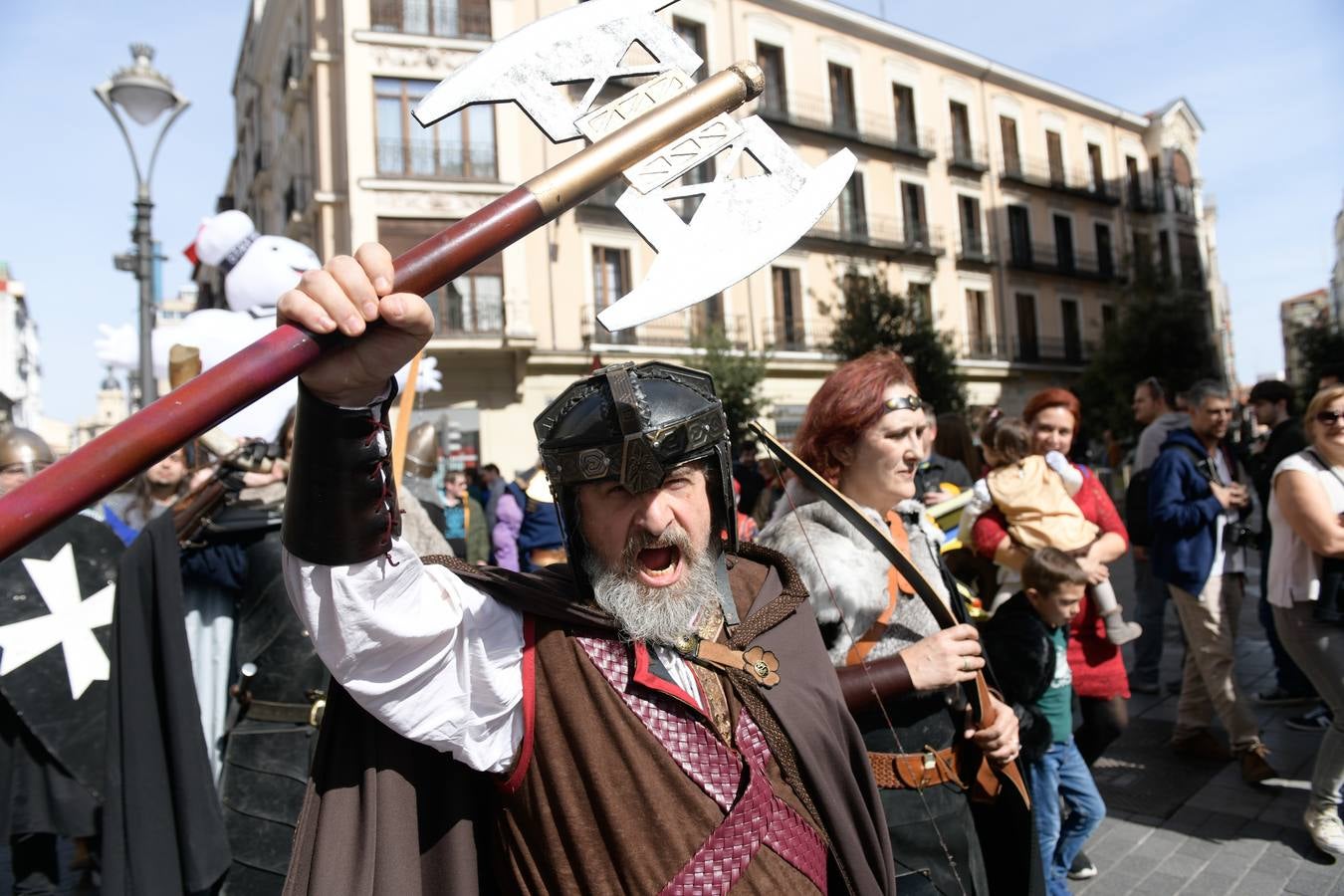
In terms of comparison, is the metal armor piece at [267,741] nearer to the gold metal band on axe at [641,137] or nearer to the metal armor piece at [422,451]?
the gold metal band on axe at [641,137]

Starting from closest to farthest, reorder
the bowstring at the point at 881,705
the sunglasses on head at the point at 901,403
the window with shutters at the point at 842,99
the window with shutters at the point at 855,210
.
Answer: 1. the bowstring at the point at 881,705
2. the sunglasses on head at the point at 901,403
3. the window with shutters at the point at 855,210
4. the window with shutters at the point at 842,99

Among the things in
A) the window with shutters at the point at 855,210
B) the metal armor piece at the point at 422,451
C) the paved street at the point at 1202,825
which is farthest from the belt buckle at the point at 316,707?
the window with shutters at the point at 855,210

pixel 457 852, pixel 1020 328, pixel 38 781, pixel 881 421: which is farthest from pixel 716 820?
pixel 1020 328

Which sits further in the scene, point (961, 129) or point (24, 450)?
point (961, 129)

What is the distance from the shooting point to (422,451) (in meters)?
6.67

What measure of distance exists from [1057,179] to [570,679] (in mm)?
34667

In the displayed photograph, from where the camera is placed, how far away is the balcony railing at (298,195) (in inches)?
837

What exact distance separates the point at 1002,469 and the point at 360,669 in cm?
322

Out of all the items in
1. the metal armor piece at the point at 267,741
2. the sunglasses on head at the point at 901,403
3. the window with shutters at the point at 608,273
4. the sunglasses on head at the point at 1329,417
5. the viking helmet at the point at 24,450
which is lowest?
the metal armor piece at the point at 267,741

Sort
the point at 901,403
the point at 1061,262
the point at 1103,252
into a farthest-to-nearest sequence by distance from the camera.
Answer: the point at 1103,252, the point at 1061,262, the point at 901,403

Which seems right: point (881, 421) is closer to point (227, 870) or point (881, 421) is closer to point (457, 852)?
point (457, 852)

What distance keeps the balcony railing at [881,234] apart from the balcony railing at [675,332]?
358cm

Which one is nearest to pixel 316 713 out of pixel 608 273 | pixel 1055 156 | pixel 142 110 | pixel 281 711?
pixel 281 711

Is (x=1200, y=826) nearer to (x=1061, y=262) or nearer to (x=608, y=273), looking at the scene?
(x=608, y=273)
